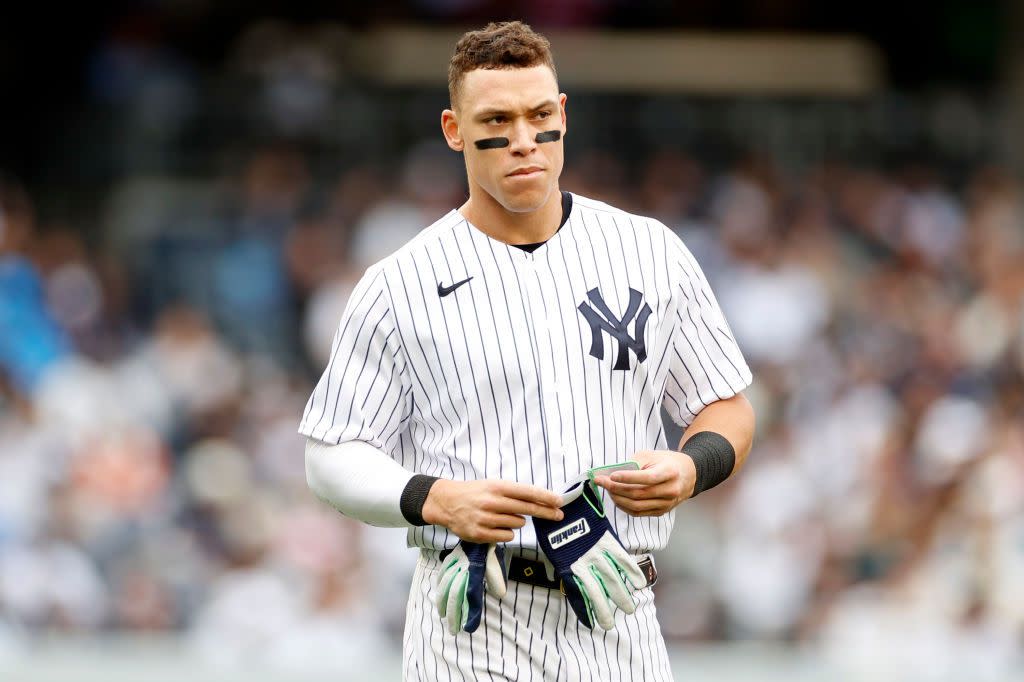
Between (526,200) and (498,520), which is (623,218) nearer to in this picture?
(526,200)

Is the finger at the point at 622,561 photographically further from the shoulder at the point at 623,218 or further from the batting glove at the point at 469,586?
the shoulder at the point at 623,218

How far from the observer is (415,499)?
11.0ft

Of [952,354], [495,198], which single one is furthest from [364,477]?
[952,354]

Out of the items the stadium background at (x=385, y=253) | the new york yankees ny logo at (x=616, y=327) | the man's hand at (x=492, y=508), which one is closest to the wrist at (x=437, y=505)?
the man's hand at (x=492, y=508)

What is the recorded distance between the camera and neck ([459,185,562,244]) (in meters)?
3.54

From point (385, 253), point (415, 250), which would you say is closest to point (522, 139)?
point (415, 250)

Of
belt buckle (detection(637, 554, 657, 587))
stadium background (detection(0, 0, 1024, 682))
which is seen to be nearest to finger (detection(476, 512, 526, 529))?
belt buckle (detection(637, 554, 657, 587))

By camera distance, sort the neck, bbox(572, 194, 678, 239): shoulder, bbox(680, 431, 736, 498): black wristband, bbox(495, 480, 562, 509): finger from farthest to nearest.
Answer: bbox(572, 194, 678, 239): shoulder → the neck → bbox(680, 431, 736, 498): black wristband → bbox(495, 480, 562, 509): finger

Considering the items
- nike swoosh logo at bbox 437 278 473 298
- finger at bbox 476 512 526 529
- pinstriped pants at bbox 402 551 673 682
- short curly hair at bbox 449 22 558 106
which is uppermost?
short curly hair at bbox 449 22 558 106

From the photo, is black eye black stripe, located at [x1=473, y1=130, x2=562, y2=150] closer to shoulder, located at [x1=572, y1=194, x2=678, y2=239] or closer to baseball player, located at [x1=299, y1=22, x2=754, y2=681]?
baseball player, located at [x1=299, y1=22, x2=754, y2=681]

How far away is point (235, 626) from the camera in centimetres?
909

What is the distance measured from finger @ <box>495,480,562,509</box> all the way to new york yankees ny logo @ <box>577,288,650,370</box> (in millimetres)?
373

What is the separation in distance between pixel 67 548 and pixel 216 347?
71.0 inches

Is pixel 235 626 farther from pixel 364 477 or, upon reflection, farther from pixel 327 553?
pixel 364 477
